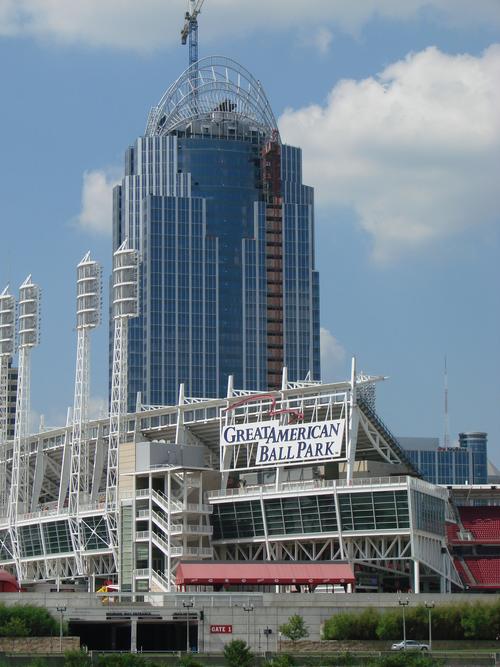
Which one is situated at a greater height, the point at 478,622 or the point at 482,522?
the point at 482,522

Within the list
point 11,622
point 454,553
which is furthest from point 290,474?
point 11,622

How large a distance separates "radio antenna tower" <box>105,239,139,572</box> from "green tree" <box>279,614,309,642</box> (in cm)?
4226

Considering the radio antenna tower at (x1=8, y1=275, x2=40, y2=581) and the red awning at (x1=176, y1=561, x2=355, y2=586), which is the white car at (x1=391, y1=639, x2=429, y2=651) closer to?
the red awning at (x1=176, y1=561, x2=355, y2=586)

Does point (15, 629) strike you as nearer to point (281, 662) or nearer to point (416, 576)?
point (281, 662)

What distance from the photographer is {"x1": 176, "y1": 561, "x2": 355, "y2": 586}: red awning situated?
443 ft

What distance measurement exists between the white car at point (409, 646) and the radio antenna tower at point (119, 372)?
49.3 meters

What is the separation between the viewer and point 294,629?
114 m

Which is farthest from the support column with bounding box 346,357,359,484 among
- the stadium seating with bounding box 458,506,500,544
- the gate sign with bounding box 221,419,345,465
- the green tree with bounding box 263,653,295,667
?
the green tree with bounding box 263,653,295,667

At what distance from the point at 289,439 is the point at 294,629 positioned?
3614cm

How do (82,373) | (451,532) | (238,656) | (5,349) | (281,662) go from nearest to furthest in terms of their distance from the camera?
(281,662) → (238,656) → (451,532) → (82,373) → (5,349)

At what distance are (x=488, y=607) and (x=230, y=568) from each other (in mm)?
26582

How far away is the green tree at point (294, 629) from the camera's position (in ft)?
374

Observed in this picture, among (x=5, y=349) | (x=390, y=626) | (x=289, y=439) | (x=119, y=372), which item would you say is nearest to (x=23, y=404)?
(x=5, y=349)

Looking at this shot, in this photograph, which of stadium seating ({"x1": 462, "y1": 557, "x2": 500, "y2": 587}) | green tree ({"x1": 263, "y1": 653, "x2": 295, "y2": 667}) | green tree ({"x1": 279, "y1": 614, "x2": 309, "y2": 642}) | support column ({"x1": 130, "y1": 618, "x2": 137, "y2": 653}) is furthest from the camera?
stadium seating ({"x1": 462, "y1": 557, "x2": 500, "y2": 587})
